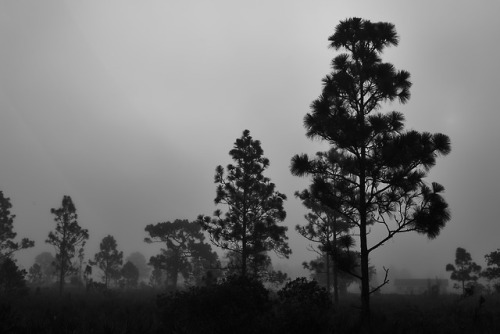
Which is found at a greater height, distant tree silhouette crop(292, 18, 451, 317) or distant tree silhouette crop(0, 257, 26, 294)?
distant tree silhouette crop(292, 18, 451, 317)

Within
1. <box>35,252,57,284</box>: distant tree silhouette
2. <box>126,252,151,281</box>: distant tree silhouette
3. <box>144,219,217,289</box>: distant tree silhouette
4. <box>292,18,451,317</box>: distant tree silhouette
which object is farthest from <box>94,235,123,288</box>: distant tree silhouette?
<box>126,252,151,281</box>: distant tree silhouette

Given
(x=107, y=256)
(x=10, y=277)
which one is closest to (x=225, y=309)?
(x=10, y=277)

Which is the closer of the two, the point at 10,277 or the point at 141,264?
the point at 10,277

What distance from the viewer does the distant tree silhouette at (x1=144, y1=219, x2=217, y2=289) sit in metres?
45.2

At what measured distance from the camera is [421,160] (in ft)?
36.9

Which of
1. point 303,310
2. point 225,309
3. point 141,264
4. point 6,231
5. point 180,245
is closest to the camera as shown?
point 303,310

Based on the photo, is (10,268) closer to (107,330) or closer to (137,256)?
(107,330)

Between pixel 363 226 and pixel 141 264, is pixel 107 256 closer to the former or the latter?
pixel 363 226

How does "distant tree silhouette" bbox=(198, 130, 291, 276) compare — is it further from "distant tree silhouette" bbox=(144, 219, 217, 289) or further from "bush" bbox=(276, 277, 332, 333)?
"distant tree silhouette" bbox=(144, 219, 217, 289)

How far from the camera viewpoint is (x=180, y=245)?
1837 inches

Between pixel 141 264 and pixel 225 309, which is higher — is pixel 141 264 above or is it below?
below

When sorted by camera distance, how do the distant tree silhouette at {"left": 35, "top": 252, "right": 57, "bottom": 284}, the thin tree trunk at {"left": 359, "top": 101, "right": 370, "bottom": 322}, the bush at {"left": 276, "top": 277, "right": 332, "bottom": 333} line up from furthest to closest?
the distant tree silhouette at {"left": 35, "top": 252, "right": 57, "bottom": 284}, the thin tree trunk at {"left": 359, "top": 101, "right": 370, "bottom": 322}, the bush at {"left": 276, "top": 277, "right": 332, "bottom": 333}

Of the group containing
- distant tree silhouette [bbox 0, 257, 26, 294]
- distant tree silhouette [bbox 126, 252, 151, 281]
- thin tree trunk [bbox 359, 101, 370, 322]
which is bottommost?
distant tree silhouette [bbox 126, 252, 151, 281]

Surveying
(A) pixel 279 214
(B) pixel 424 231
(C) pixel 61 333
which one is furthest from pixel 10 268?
(B) pixel 424 231
